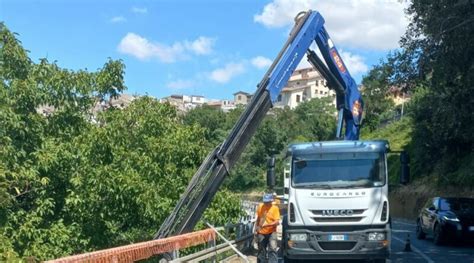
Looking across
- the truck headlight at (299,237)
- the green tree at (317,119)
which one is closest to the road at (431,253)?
the truck headlight at (299,237)

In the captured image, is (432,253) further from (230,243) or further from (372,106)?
(372,106)

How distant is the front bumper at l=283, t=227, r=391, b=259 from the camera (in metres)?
12.8

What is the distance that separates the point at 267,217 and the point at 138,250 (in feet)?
18.0

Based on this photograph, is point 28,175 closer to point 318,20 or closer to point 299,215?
point 299,215

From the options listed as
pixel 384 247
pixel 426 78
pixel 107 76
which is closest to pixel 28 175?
Result: pixel 107 76

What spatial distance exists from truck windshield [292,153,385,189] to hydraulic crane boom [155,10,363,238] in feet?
5.05

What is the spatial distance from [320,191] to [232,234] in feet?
14.7

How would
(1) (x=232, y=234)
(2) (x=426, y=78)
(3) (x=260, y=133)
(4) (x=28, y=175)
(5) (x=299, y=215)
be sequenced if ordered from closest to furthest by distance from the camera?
(4) (x=28, y=175) → (5) (x=299, y=215) → (1) (x=232, y=234) → (2) (x=426, y=78) → (3) (x=260, y=133)

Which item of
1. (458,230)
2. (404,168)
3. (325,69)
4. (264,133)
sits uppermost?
(264,133)

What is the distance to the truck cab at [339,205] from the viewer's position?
42.2 feet

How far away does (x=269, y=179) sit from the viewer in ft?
45.7

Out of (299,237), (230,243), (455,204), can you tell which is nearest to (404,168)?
(299,237)

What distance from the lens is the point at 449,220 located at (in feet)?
65.0

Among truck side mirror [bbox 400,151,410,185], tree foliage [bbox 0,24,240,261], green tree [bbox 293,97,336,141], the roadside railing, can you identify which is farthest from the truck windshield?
green tree [bbox 293,97,336,141]
